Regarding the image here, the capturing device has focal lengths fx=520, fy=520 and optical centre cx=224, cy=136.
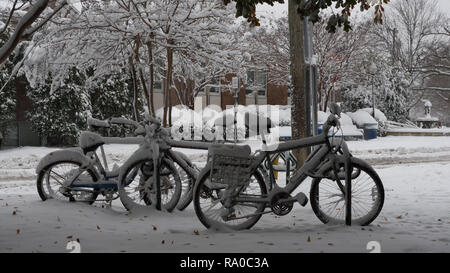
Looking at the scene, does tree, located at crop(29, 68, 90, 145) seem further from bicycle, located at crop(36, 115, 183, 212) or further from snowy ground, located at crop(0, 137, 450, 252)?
bicycle, located at crop(36, 115, 183, 212)

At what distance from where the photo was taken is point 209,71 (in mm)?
29312

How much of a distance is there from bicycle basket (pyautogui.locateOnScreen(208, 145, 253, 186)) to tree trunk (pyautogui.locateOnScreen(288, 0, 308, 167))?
192 inches

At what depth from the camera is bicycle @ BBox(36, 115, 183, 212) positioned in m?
6.09

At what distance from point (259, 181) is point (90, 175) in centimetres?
224

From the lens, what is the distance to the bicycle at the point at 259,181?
5.16m

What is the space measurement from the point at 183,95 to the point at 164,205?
25085mm

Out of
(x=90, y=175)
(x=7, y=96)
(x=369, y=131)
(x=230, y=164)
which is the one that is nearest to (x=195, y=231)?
(x=230, y=164)

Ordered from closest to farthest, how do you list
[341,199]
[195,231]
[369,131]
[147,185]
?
[195,231]
[341,199]
[147,185]
[369,131]

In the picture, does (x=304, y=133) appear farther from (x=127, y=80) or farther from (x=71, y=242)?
→ (x=127, y=80)

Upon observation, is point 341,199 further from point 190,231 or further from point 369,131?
point 369,131

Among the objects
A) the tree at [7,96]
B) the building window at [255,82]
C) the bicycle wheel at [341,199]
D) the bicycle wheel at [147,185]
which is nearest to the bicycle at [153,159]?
the bicycle wheel at [147,185]

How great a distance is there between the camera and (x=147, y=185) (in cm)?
A: 605

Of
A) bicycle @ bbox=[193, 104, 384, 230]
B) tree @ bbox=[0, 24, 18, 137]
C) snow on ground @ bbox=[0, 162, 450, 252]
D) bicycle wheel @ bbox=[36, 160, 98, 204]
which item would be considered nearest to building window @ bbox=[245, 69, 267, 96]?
tree @ bbox=[0, 24, 18, 137]

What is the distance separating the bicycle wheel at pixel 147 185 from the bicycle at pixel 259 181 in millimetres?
736
